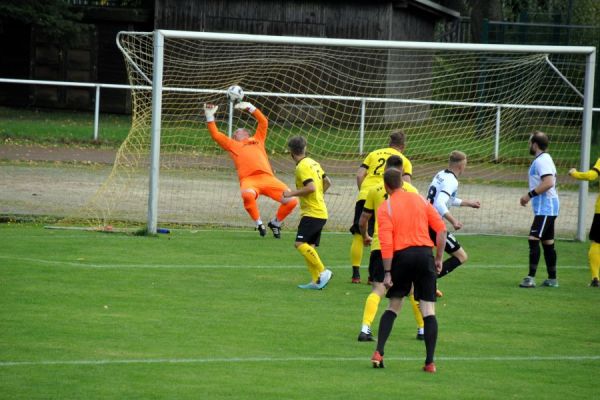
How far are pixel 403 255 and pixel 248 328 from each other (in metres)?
2.18

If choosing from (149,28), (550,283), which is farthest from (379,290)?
(149,28)

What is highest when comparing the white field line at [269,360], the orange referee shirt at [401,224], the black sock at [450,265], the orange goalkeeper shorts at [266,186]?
the orange referee shirt at [401,224]

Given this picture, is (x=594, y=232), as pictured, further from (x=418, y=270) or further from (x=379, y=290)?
(x=418, y=270)

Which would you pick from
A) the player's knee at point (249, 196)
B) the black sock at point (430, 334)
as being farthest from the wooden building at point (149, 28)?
the black sock at point (430, 334)

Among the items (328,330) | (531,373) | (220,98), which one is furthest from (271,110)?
(531,373)

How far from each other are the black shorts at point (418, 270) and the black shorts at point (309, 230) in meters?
3.80

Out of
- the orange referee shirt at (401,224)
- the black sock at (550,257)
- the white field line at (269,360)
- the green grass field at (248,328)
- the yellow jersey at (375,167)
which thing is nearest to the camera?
the green grass field at (248,328)

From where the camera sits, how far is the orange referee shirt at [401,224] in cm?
914

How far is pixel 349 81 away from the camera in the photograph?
3044 cm

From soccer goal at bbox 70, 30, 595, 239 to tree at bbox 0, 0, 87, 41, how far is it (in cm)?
554

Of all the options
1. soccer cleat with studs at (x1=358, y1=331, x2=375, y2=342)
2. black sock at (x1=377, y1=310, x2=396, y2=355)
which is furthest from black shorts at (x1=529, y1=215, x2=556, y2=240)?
black sock at (x1=377, y1=310, x2=396, y2=355)

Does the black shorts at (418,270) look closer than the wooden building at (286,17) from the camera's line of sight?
Yes

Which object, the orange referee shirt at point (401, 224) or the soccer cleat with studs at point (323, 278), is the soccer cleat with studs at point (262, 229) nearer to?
the soccer cleat with studs at point (323, 278)

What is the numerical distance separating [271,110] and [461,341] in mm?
16330
